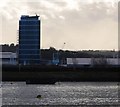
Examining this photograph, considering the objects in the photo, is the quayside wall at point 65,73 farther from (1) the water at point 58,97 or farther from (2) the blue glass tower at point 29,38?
(2) the blue glass tower at point 29,38

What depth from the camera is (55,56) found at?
189625mm

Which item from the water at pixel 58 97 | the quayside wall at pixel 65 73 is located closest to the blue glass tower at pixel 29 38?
the water at pixel 58 97

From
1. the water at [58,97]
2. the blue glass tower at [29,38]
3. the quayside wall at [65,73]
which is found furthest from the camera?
the blue glass tower at [29,38]

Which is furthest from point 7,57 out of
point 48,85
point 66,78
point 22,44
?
point 66,78

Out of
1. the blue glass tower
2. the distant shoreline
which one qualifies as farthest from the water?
the blue glass tower

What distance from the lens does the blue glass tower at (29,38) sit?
16300cm

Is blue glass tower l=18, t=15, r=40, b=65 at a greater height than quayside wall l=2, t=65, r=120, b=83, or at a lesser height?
greater

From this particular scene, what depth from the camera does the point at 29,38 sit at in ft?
558

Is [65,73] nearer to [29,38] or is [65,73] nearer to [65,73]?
[65,73]

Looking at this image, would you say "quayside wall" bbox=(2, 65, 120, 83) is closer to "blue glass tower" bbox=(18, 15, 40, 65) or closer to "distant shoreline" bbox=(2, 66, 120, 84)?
"distant shoreline" bbox=(2, 66, 120, 84)

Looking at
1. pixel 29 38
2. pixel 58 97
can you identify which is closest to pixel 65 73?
pixel 58 97

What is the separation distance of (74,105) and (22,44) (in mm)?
114002

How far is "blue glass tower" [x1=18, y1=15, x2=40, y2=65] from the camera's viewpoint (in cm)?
16300

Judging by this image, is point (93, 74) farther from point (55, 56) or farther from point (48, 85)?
point (55, 56)
